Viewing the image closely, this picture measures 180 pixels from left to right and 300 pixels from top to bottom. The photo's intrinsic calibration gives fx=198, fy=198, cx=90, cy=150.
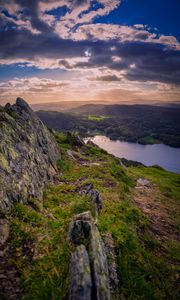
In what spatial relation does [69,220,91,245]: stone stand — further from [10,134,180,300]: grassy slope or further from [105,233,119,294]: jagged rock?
[105,233,119,294]: jagged rock

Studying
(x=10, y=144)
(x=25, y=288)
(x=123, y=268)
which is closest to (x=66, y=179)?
(x=10, y=144)

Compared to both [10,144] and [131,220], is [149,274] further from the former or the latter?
[10,144]

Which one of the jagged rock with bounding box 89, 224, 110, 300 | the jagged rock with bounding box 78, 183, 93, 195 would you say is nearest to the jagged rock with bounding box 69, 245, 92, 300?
the jagged rock with bounding box 89, 224, 110, 300

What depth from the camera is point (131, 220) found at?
1500 cm

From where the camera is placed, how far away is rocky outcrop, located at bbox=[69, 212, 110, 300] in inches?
252

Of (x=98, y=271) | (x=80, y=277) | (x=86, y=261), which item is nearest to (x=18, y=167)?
(x=86, y=261)

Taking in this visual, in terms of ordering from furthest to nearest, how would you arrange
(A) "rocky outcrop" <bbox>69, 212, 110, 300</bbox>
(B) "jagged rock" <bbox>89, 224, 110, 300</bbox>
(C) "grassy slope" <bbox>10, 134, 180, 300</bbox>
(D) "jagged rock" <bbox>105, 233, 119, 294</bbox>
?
(D) "jagged rock" <bbox>105, 233, 119, 294</bbox>, (C) "grassy slope" <bbox>10, 134, 180, 300</bbox>, (B) "jagged rock" <bbox>89, 224, 110, 300</bbox>, (A) "rocky outcrop" <bbox>69, 212, 110, 300</bbox>

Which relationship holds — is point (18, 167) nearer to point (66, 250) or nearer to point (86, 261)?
point (66, 250)

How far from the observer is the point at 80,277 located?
654 centimetres

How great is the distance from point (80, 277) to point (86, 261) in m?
0.73

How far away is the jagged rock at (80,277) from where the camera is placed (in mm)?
6125

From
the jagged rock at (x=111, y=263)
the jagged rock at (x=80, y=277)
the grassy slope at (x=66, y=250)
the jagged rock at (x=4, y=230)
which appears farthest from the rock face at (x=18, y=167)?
the jagged rock at (x=111, y=263)

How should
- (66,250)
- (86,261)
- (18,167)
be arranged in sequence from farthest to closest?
(18,167), (66,250), (86,261)

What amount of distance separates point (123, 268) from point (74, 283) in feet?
12.6
